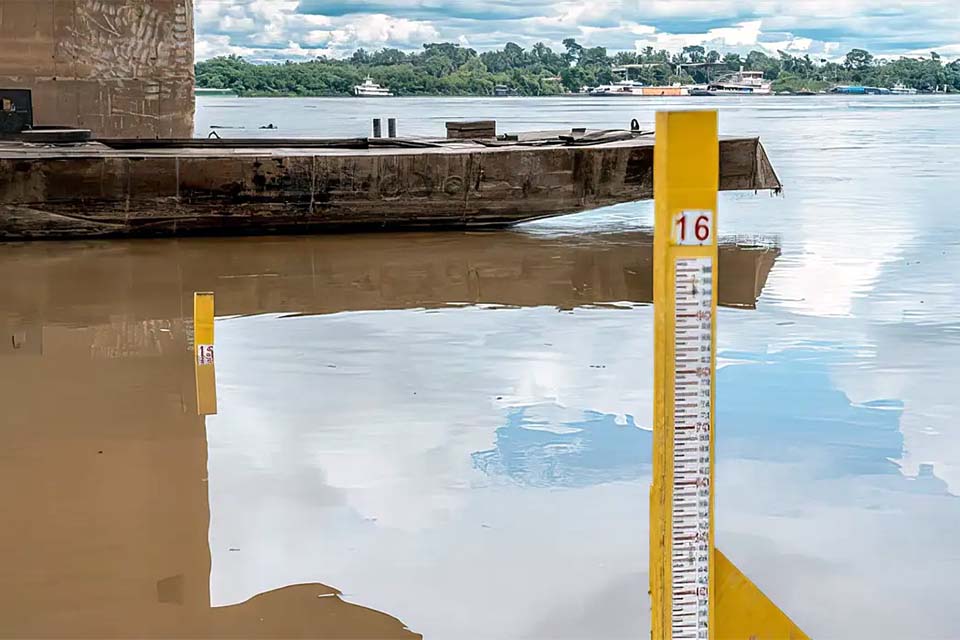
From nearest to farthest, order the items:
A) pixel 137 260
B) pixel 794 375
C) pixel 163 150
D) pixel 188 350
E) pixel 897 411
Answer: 1. pixel 897 411
2. pixel 794 375
3. pixel 188 350
4. pixel 137 260
5. pixel 163 150

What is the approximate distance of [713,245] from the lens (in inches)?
138

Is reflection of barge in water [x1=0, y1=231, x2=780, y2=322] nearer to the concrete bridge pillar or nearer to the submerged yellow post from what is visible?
the submerged yellow post

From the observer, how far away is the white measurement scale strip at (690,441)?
11.5 ft

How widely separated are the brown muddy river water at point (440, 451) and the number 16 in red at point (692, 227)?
177cm

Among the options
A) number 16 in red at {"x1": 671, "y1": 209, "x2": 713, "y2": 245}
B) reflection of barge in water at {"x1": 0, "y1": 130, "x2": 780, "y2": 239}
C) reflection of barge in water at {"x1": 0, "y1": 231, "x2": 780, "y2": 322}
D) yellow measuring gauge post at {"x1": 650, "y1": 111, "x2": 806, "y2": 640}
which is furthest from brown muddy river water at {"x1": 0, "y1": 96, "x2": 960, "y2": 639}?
number 16 in red at {"x1": 671, "y1": 209, "x2": 713, "y2": 245}

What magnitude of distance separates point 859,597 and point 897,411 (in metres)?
2.96

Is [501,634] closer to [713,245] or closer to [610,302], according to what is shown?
[713,245]

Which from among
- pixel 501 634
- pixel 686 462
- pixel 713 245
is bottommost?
pixel 501 634

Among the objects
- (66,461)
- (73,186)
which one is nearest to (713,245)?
(66,461)

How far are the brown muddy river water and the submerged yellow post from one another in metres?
0.11

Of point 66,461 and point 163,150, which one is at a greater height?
point 163,150

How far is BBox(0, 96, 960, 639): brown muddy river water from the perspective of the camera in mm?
4965

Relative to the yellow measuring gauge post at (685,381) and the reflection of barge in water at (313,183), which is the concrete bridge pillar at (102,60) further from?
the yellow measuring gauge post at (685,381)

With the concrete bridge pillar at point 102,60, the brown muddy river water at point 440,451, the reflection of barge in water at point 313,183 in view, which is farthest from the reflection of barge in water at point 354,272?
the concrete bridge pillar at point 102,60
